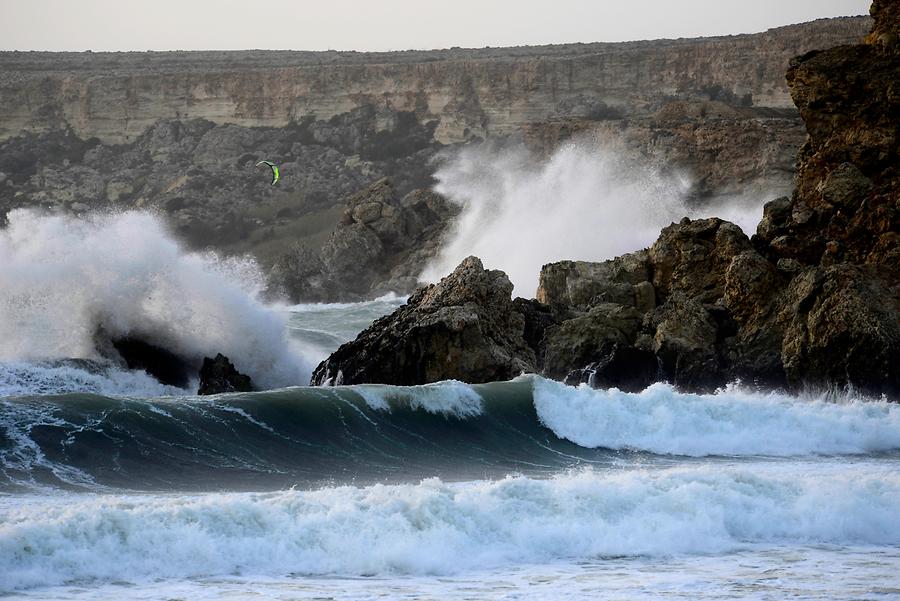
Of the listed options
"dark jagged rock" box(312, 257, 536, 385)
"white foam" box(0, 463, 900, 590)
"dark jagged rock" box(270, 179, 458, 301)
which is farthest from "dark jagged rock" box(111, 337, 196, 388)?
"dark jagged rock" box(270, 179, 458, 301)

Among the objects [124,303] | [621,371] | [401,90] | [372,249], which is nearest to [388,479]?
[621,371]

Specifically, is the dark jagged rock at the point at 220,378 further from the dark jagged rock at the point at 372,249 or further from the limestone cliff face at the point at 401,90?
the limestone cliff face at the point at 401,90

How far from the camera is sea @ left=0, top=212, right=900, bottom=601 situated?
10555mm

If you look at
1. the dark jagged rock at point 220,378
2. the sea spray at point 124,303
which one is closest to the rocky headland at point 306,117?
the sea spray at point 124,303

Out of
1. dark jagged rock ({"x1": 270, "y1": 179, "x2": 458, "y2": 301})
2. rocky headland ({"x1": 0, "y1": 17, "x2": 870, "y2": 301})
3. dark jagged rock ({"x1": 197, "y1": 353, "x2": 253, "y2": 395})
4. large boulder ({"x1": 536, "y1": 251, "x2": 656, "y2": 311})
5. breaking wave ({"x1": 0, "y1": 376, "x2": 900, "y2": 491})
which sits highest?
rocky headland ({"x1": 0, "y1": 17, "x2": 870, "y2": 301})

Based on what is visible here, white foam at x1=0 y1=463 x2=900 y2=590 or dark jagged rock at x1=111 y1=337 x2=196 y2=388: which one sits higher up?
dark jagged rock at x1=111 y1=337 x2=196 y2=388

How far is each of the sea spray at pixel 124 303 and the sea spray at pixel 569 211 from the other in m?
15.3

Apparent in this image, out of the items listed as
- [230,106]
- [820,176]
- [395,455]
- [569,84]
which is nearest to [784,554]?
[395,455]

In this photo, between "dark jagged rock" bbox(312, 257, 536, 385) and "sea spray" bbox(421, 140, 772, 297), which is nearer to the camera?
"dark jagged rock" bbox(312, 257, 536, 385)

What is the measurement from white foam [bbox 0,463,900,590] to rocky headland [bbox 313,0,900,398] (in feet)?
Answer: 20.1

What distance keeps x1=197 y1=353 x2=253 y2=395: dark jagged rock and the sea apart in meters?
0.93

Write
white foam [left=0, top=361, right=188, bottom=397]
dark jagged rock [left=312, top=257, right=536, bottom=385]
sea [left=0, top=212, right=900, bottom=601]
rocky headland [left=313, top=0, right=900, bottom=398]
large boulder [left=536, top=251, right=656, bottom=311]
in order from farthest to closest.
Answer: large boulder [left=536, top=251, right=656, bottom=311], white foam [left=0, top=361, right=188, bottom=397], dark jagged rock [left=312, top=257, right=536, bottom=385], rocky headland [left=313, top=0, right=900, bottom=398], sea [left=0, top=212, right=900, bottom=601]

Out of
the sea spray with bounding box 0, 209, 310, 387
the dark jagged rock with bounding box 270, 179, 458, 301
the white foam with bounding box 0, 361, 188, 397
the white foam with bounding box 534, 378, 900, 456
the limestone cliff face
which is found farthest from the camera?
the limestone cliff face

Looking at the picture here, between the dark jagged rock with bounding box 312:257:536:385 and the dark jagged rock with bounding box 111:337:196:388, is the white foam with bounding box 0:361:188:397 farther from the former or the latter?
the dark jagged rock with bounding box 312:257:536:385
